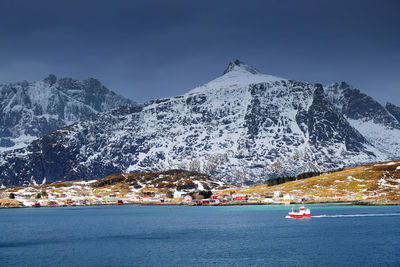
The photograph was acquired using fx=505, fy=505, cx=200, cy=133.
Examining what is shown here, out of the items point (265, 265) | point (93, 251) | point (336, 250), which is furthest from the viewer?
point (93, 251)

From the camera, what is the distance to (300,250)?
110312 millimetres

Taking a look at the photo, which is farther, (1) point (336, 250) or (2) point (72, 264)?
(1) point (336, 250)

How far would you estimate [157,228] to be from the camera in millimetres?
174000

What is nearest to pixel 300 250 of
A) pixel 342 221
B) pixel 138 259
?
pixel 138 259

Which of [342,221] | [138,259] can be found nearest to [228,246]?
[138,259]

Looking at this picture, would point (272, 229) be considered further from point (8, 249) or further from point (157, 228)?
point (8, 249)

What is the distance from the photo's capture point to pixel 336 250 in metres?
110

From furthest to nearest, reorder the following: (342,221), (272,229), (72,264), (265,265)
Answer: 1. (342,221)
2. (272,229)
3. (72,264)
4. (265,265)

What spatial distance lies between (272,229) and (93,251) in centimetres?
6054

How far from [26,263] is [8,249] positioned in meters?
24.3

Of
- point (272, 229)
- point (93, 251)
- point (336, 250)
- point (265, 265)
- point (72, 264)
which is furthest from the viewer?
point (272, 229)

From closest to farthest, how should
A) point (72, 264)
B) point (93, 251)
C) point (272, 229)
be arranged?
point (72, 264) < point (93, 251) < point (272, 229)

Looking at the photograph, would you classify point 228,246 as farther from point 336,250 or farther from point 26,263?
point 26,263

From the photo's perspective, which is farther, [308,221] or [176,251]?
[308,221]
